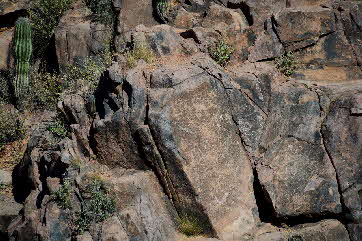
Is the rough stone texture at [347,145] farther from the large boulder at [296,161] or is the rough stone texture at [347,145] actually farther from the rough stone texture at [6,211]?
the rough stone texture at [6,211]

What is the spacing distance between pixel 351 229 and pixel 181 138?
4034 millimetres

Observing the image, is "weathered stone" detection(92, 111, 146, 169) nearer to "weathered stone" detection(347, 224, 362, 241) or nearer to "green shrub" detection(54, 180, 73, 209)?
"green shrub" detection(54, 180, 73, 209)

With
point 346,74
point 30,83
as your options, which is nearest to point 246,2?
point 346,74

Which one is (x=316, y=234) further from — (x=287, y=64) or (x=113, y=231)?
(x=287, y=64)

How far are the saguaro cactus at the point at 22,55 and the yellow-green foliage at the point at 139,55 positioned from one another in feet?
19.5

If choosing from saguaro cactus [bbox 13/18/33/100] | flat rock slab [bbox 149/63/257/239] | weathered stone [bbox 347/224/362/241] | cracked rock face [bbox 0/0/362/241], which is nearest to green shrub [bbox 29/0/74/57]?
saguaro cactus [bbox 13/18/33/100]

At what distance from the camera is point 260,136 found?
10539 millimetres

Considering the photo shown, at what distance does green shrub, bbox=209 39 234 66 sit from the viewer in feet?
38.4

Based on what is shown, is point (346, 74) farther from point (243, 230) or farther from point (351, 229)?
point (243, 230)

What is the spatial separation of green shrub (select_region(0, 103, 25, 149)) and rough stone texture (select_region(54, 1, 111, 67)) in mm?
2456

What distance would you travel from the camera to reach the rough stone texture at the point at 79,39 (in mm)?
15297

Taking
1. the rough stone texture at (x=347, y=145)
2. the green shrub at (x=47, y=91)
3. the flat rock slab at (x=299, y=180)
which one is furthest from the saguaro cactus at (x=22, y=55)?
the rough stone texture at (x=347, y=145)

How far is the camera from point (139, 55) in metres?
11.4

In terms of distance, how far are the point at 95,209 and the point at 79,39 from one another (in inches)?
303
